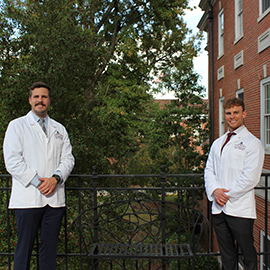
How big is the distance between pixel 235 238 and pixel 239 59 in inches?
405

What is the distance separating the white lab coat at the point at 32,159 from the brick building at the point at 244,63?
6718mm

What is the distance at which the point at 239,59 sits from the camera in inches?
464

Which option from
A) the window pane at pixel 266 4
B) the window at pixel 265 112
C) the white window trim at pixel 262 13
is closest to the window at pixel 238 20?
the white window trim at pixel 262 13

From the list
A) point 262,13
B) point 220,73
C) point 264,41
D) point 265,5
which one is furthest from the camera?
point 220,73

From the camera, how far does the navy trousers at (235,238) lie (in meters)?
2.82

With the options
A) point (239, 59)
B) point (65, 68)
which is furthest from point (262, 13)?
point (65, 68)

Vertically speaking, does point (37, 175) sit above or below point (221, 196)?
above

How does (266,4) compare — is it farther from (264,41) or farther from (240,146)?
(240,146)

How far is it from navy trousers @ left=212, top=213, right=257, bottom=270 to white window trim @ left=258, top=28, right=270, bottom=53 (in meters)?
7.57

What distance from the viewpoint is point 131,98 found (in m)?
17.5

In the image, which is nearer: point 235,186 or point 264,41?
point 235,186

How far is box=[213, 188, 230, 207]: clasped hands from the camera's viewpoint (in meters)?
2.89

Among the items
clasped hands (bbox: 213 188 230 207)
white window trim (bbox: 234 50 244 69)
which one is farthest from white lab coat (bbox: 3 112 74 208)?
white window trim (bbox: 234 50 244 69)

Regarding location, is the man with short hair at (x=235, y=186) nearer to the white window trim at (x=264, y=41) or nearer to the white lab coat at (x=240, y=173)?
the white lab coat at (x=240, y=173)
